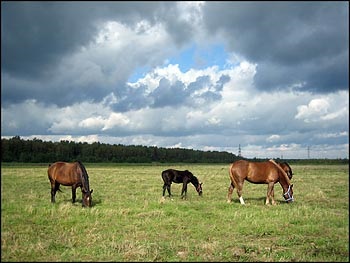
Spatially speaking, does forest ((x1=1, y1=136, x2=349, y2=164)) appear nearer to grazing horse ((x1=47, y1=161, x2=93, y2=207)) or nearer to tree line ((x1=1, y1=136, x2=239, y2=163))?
tree line ((x1=1, y1=136, x2=239, y2=163))

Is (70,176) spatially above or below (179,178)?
above

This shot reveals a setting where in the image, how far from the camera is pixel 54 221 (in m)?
10.4

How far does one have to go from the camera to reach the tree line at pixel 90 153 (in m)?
84.3

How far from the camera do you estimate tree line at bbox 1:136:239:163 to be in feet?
277

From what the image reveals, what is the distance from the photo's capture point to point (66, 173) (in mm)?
15039

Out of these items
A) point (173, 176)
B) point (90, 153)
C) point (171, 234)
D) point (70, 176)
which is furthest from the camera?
point (90, 153)

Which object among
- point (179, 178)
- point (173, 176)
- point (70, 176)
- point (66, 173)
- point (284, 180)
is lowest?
point (179, 178)

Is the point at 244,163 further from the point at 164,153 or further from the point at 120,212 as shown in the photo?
the point at 164,153

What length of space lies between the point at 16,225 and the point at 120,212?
314cm

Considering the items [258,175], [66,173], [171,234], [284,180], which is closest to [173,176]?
[258,175]

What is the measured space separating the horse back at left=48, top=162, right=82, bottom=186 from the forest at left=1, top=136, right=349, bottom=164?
171 feet

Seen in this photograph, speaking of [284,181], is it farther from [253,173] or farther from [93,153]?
[93,153]

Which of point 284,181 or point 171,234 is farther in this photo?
point 284,181

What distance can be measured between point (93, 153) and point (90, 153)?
944 mm
